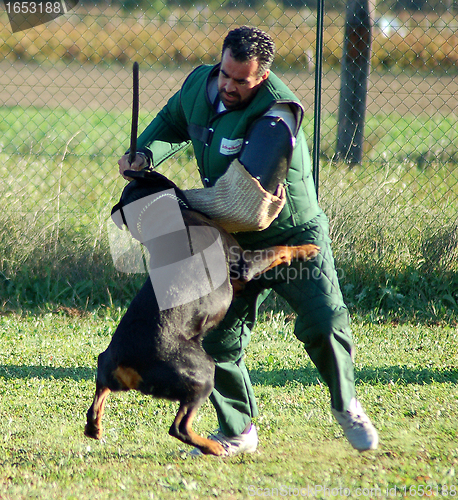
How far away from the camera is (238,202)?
7.57 feet

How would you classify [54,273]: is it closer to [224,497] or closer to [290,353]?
[290,353]

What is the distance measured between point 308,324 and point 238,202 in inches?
25.3

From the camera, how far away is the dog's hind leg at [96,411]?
7.75 ft

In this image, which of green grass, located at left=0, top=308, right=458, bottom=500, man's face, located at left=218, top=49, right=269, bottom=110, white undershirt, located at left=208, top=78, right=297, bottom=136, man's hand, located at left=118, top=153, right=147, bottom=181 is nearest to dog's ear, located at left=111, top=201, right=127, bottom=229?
man's hand, located at left=118, top=153, right=147, bottom=181

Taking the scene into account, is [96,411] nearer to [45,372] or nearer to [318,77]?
[45,372]

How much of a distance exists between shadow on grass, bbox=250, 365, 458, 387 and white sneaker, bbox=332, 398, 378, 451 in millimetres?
1096

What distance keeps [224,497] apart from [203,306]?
0.84 meters

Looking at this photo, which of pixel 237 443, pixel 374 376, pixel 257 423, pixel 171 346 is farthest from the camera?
pixel 374 376

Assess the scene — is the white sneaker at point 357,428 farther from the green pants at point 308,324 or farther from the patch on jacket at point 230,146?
the patch on jacket at point 230,146

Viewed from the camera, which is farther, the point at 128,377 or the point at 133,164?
the point at 133,164

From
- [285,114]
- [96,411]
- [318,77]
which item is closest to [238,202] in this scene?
[285,114]

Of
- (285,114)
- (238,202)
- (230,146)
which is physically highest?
(285,114)

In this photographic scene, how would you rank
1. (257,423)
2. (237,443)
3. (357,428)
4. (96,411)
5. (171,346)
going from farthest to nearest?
(257,423) < (237,443) < (357,428) < (96,411) < (171,346)

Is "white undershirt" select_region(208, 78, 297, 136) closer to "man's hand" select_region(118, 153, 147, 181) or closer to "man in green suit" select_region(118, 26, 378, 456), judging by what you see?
"man in green suit" select_region(118, 26, 378, 456)
